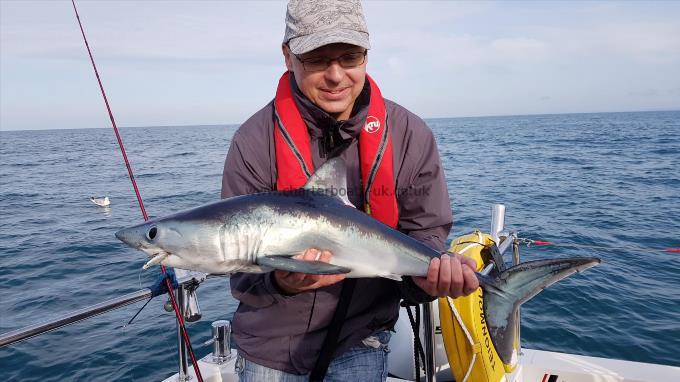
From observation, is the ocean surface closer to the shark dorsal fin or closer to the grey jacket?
the grey jacket

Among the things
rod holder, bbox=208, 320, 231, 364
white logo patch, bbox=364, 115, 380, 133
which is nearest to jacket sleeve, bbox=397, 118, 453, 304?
white logo patch, bbox=364, 115, 380, 133

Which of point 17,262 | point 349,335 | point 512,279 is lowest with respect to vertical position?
point 17,262

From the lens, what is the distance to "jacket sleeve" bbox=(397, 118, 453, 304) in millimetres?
3189

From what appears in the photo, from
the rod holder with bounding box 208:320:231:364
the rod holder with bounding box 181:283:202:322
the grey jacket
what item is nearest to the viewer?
the grey jacket

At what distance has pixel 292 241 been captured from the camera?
2.69 metres

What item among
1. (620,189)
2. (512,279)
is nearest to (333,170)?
(512,279)

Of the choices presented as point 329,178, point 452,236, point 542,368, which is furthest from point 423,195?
point 452,236

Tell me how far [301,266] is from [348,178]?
3.45 feet

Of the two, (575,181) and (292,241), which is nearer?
(292,241)

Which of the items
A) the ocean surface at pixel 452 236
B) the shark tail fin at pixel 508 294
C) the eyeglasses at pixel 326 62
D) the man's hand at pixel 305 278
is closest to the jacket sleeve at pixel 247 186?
the man's hand at pixel 305 278

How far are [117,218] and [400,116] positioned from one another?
19.2 meters

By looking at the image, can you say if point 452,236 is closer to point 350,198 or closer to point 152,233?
point 350,198

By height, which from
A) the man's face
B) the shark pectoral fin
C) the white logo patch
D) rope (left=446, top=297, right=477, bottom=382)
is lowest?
rope (left=446, top=297, right=477, bottom=382)

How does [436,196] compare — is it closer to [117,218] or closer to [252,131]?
[252,131]
